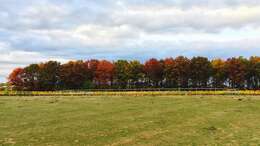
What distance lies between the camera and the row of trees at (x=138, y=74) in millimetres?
139000

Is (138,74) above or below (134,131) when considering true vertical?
above

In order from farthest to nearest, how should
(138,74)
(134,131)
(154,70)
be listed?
1. (138,74)
2. (154,70)
3. (134,131)

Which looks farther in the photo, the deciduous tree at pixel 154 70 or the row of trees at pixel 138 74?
the deciduous tree at pixel 154 70

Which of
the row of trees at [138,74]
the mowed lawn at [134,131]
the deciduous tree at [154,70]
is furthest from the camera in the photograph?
the deciduous tree at [154,70]

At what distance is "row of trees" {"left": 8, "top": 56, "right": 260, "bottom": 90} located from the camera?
139000 millimetres

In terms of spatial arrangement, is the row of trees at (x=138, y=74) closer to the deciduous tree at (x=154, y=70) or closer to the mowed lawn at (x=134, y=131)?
the deciduous tree at (x=154, y=70)

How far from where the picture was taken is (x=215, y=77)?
14350 centimetres

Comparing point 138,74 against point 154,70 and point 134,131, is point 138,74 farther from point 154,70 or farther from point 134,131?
point 134,131

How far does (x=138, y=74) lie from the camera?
15012cm

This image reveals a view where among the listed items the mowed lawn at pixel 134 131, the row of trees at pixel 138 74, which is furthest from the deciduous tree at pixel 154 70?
the mowed lawn at pixel 134 131

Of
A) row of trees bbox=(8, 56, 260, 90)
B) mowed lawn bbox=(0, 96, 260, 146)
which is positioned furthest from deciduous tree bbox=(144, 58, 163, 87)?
mowed lawn bbox=(0, 96, 260, 146)

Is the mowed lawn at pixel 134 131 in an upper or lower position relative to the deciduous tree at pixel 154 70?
lower

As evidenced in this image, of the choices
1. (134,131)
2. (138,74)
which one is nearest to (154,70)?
(138,74)

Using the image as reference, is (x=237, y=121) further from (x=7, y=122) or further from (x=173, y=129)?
(x=7, y=122)
